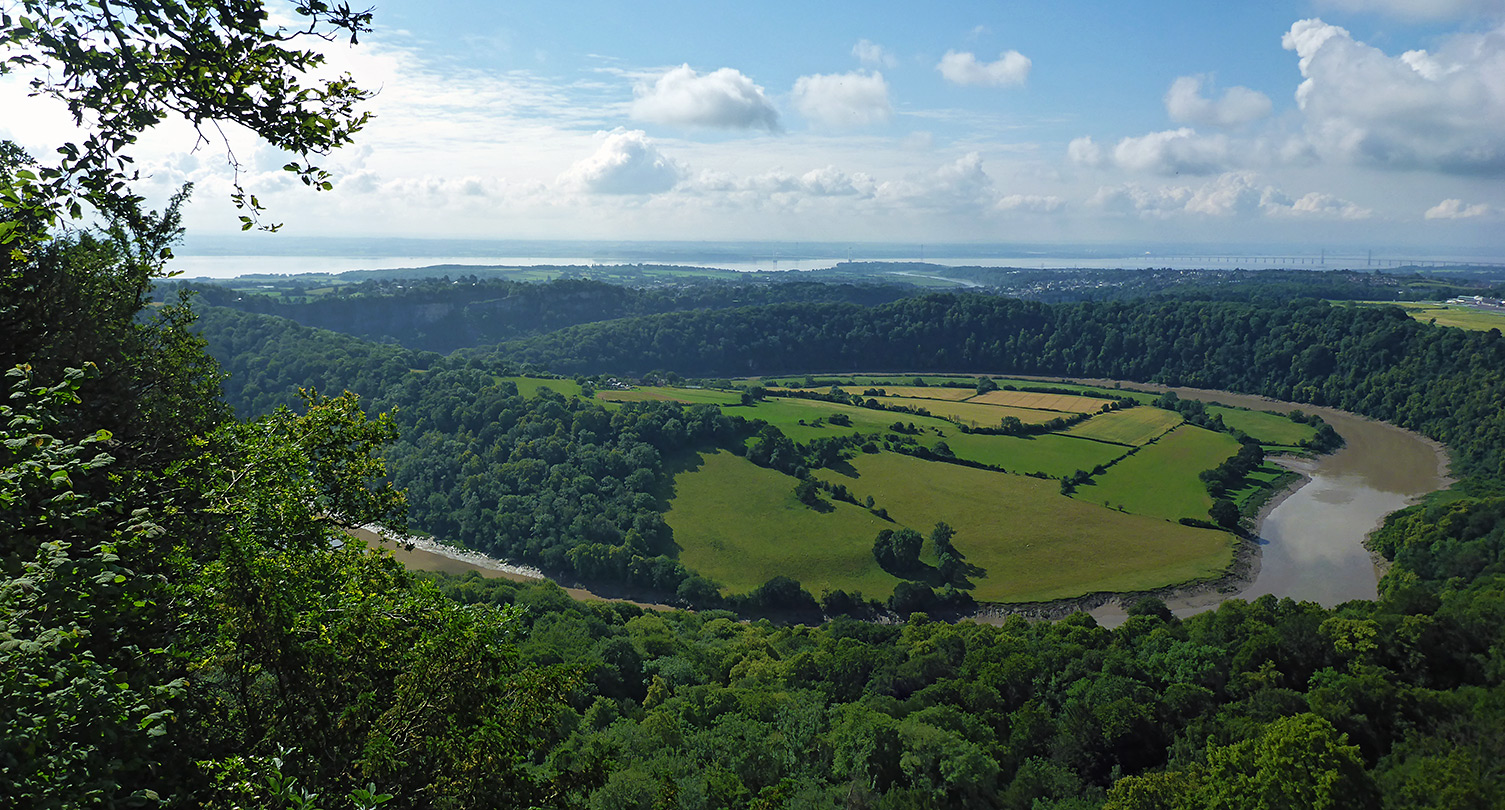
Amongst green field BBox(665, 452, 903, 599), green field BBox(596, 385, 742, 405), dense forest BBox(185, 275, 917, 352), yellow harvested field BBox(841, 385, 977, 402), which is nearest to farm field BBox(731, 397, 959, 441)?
green field BBox(596, 385, 742, 405)

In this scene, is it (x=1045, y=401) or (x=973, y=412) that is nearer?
(x=973, y=412)

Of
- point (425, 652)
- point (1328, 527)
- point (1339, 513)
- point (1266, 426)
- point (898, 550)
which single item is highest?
point (425, 652)

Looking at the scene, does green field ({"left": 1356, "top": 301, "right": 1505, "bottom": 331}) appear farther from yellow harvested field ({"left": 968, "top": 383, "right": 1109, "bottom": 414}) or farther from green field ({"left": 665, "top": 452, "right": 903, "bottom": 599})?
green field ({"left": 665, "top": 452, "right": 903, "bottom": 599})

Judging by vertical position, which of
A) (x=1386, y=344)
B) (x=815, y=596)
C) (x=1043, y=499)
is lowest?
(x=815, y=596)

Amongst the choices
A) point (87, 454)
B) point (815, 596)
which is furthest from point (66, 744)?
point (815, 596)

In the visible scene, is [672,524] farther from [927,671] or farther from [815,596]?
[927,671]

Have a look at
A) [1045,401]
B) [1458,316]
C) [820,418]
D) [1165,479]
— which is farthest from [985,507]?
[1458,316]

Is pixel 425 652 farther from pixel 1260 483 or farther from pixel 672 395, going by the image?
pixel 672 395
